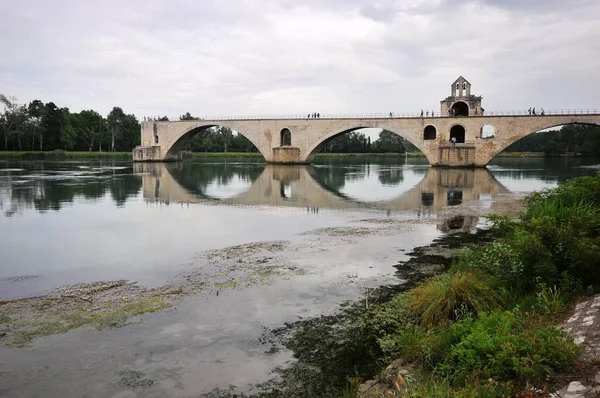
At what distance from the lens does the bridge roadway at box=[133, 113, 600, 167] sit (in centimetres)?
4694

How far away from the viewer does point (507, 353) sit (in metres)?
4.25

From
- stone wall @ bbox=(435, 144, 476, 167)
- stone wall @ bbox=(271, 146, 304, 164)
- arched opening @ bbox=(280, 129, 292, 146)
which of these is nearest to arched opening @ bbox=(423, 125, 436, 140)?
stone wall @ bbox=(435, 144, 476, 167)

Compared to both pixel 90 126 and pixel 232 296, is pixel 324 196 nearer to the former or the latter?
pixel 232 296

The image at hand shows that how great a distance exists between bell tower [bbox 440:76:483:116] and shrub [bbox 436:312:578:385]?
164ft

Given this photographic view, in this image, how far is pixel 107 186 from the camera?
1075 inches

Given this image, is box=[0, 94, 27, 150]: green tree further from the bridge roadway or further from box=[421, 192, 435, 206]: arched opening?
box=[421, 192, 435, 206]: arched opening

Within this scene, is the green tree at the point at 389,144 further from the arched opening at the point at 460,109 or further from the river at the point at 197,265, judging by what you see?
the river at the point at 197,265

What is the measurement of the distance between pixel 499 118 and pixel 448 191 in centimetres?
2579

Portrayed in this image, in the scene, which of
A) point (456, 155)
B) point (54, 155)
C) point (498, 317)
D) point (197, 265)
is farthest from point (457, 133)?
point (54, 155)

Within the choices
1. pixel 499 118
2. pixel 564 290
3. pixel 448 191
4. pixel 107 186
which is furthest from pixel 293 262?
pixel 499 118

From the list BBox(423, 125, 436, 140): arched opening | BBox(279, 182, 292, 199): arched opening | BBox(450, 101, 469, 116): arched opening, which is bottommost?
BBox(279, 182, 292, 199): arched opening

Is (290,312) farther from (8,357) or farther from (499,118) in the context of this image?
(499,118)

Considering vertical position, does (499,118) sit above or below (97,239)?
above

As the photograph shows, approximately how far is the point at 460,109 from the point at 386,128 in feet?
29.2
